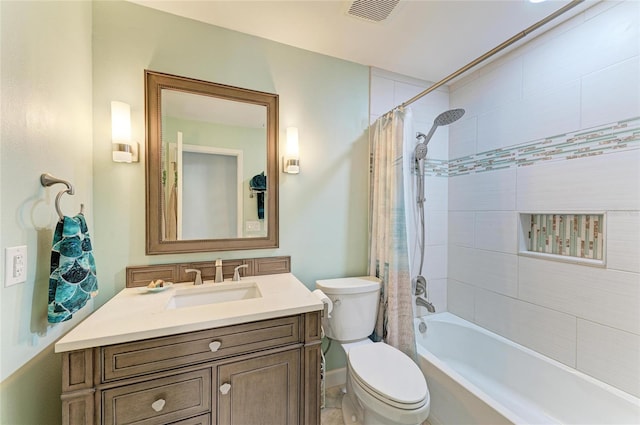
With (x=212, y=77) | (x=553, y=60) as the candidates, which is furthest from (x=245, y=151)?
(x=553, y=60)

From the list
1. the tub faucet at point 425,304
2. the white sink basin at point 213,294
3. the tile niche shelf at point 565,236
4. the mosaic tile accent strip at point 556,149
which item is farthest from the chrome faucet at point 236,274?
the tile niche shelf at point 565,236

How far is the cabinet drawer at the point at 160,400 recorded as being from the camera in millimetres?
896

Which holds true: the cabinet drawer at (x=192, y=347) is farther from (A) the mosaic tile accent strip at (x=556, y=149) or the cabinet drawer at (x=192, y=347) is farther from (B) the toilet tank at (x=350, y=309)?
(A) the mosaic tile accent strip at (x=556, y=149)

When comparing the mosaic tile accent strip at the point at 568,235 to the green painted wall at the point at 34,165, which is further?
the mosaic tile accent strip at the point at 568,235

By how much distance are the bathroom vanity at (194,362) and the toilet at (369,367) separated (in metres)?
0.29

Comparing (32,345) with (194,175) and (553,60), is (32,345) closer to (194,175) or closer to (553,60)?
(194,175)

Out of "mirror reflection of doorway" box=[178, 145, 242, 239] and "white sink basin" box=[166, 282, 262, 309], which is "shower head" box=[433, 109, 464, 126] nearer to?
"mirror reflection of doorway" box=[178, 145, 242, 239]

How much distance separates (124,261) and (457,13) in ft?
7.86

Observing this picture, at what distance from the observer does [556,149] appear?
1.54 m

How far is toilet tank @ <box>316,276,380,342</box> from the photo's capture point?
5.26 ft

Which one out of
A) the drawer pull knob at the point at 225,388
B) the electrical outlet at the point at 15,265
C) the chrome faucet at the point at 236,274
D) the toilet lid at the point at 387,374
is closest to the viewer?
the electrical outlet at the point at 15,265

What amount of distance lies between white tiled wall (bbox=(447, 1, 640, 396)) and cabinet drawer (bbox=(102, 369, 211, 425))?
203cm

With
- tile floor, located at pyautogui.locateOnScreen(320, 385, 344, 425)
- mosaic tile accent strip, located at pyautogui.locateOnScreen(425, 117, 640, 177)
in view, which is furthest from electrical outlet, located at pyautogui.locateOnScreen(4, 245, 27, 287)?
mosaic tile accent strip, located at pyautogui.locateOnScreen(425, 117, 640, 177)

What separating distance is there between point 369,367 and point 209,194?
54.6 inches
